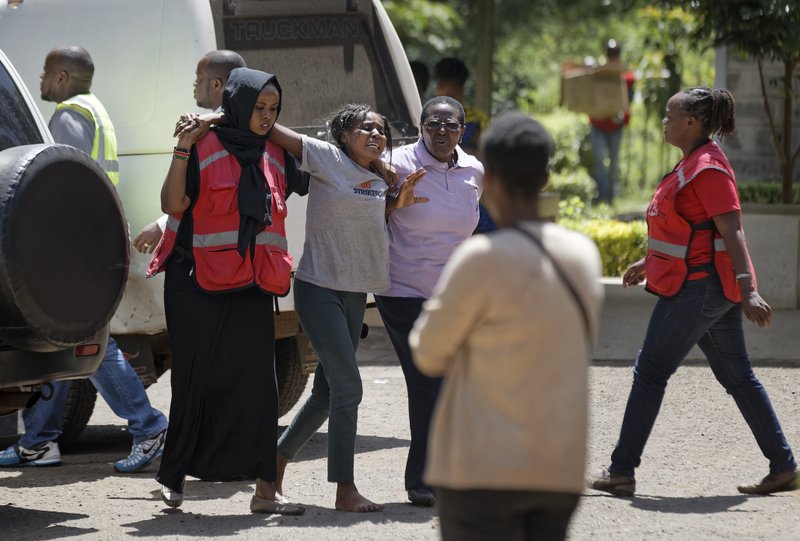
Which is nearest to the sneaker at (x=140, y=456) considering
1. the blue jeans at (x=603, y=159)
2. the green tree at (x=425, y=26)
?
the green tree at (x=425, y=26)

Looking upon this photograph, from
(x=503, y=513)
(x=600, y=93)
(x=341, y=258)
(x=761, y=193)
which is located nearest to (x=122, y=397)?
(x=341, y=258)

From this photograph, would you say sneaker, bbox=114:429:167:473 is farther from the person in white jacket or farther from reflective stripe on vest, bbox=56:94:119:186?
the person in white jacket

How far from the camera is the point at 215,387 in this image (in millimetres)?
5766

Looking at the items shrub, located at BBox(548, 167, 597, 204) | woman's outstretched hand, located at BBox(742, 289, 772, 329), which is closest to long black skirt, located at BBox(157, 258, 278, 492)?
woman's outstretched hand, located at BBox(742, 289, 772, 329)

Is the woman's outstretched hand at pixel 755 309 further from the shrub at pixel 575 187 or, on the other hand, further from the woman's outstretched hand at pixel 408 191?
the shrub at pixel 575 187

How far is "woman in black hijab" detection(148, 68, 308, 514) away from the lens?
18.6ft

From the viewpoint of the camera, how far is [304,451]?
743cm

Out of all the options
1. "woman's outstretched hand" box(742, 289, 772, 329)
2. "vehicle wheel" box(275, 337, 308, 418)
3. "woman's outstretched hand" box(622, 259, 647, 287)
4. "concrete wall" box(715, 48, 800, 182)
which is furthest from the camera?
"concrete wall" box(715, 48, 800, 182)

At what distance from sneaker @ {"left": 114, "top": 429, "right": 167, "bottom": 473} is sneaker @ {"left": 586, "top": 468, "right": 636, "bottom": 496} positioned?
210cm

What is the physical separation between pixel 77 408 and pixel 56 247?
2.32 metres

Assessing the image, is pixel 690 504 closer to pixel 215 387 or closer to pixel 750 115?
pixel 215 387

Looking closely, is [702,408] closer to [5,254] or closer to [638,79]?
[5,254]

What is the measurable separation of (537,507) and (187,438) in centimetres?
262

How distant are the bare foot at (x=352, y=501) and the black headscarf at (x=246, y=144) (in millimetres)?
1077
